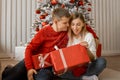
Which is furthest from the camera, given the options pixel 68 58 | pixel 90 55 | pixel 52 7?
pixel 52 7

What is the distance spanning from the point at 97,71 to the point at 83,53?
230mm

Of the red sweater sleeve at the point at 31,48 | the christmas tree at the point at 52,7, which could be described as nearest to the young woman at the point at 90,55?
the red sweater sleeve at the point at 31,48

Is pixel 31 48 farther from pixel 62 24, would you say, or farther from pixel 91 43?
pixel 91 43

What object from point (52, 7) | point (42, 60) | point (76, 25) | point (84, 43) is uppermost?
point (52, 7)

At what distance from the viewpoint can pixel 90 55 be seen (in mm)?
1575

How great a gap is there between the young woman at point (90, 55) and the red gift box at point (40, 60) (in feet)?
0.61

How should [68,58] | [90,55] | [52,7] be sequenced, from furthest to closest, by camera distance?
[52,7] → [90,55] → [68,58]

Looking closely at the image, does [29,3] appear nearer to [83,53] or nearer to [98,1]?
[98,1]

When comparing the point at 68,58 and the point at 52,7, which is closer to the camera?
the point at 68,58

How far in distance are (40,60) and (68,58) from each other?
0.66 ft

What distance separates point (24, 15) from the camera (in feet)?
12.0

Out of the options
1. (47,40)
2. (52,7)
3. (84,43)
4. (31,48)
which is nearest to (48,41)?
(47,40)

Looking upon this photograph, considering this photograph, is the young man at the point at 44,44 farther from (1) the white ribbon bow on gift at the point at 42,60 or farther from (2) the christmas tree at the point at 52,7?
(2) the christmas tree at the point at 52,7

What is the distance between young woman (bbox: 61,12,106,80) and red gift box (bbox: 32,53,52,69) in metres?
0.19
